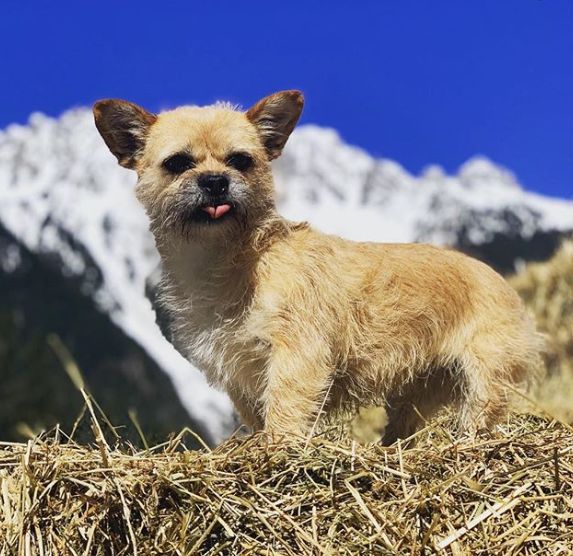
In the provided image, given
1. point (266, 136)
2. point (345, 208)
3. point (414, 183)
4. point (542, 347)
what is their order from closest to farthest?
1. point (266, 136)
2. point (542, 347)
3. point (345, 208)
4. point (414, 183)

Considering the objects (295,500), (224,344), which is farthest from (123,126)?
(295,500)

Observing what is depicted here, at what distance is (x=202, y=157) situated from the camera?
4.12 m

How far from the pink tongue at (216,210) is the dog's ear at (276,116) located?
22.5 inches

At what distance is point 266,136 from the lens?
4.42 meters

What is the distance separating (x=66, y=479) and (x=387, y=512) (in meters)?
1.10

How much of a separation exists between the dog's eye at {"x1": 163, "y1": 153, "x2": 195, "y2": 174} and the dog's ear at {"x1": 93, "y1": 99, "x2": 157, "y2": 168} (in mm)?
338

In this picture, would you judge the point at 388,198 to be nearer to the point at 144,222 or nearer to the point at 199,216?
the point at 144,222

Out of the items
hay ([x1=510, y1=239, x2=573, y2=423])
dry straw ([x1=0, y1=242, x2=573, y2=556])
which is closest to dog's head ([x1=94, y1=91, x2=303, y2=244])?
dry straw ([x1=0, y1=242, x2=573, y2=556])

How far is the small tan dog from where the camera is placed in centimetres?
398

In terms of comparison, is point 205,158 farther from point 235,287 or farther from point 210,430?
point 210,430

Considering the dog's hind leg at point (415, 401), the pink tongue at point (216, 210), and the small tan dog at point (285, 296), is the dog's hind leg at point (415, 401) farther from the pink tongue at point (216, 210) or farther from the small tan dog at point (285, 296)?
the pink tongue at point (216, 210)

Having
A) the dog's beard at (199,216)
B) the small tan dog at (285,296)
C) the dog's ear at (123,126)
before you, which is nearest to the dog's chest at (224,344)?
the small tan dog at (285,296)

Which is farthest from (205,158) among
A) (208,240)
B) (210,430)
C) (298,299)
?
(210,430)

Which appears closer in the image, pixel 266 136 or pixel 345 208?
pixel 266 136
